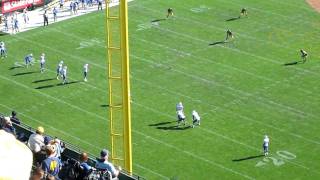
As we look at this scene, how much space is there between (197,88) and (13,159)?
31023 millimetres

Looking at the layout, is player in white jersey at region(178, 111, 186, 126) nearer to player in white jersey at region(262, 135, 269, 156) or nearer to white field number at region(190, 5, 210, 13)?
player in white jersey at region(262, 135, 269, 156)

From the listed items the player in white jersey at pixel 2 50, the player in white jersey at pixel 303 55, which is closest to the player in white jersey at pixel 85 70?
the player in white jersey at pixel 2 50

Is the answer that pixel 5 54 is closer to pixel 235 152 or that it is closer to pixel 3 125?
pixel 235 152

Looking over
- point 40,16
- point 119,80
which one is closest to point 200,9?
point 40,16

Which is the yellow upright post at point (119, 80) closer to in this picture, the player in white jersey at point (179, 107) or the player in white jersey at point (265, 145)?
the player in white jersey at point (265, 145)

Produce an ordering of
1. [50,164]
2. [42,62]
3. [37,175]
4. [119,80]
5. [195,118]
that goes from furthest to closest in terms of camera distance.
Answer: [42,62] < [195,118] < [119,80] < [50,164] < [37,175]

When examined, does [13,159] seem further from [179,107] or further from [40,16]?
[40,16]

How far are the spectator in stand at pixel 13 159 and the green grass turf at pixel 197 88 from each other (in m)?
22.0

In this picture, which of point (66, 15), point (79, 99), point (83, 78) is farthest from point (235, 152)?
point (66, 15)

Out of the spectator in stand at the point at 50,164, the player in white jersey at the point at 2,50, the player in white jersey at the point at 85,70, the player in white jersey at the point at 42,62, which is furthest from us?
the player in white jersey at the point at 2,50

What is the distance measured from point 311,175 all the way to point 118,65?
36.6 feet

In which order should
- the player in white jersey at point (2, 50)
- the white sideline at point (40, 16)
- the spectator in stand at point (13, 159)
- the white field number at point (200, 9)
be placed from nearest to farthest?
the spectator in stand at point (13, 159)
the player in white jersey at point (2, 50)
the white sideline at point (40, 16)
the white field number at point (200, 9)

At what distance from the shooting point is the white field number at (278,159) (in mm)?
25344

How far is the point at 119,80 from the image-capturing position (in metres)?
16.5
